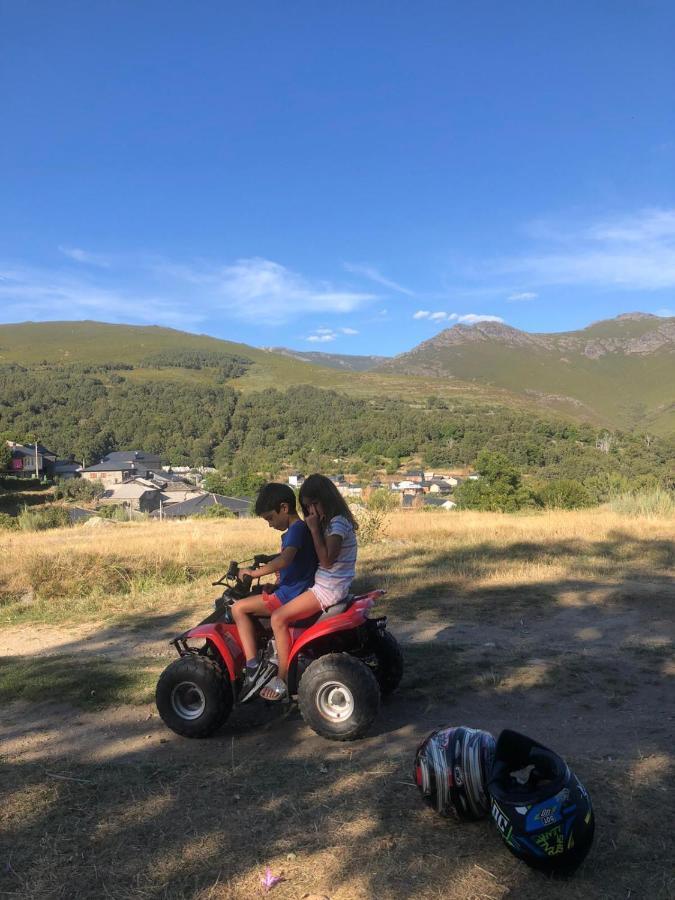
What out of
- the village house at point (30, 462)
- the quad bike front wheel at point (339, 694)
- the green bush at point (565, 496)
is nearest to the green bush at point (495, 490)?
the green bush at point (565, 496)

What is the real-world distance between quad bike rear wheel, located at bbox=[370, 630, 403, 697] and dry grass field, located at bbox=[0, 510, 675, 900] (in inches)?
6.6

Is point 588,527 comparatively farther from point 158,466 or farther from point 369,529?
point 158,466

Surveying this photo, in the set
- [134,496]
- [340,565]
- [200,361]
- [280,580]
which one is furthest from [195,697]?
[200,361]

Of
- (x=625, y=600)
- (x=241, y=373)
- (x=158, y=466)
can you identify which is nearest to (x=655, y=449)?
(x=158, y=466)

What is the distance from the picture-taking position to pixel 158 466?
86438mm

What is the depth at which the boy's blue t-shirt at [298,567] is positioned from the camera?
4.54 m

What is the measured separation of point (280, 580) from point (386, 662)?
108cm

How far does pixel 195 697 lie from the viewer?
14.8 ft

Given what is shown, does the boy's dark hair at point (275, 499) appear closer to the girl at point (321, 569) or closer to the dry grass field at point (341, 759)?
the girl at point (321, 569)

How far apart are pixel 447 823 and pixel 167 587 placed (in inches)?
321

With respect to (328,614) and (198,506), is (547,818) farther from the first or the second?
(198,506)

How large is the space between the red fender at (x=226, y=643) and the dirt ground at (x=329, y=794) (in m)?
0.48

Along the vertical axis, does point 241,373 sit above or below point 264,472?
above

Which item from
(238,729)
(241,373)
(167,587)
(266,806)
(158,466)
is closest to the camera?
(266,806)
